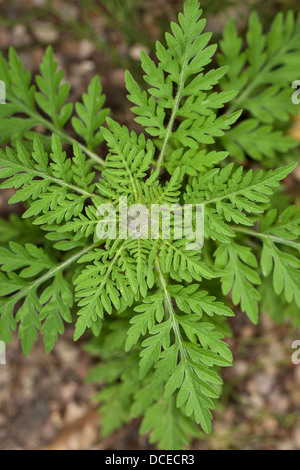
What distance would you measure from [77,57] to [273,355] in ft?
11.2

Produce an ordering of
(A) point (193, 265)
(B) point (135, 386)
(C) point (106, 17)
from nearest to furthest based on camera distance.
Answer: (A) point (193, 265) → (B) point (135, 386) → (C) point (106, 17)

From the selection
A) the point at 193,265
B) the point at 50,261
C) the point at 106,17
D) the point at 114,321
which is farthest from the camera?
the point at 106,17

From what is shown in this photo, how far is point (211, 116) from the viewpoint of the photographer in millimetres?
2244

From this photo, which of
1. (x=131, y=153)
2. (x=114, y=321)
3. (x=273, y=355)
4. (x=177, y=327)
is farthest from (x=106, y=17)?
(x=273, y=355)

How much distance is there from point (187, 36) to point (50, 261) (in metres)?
1.45

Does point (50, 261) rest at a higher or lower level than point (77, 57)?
lower

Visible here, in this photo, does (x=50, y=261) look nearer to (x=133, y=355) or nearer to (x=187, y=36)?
(x=133, y=355)

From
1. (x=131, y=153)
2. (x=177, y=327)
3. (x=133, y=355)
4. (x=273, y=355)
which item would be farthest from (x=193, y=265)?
(x=273, y=355)

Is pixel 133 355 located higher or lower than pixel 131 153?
lower

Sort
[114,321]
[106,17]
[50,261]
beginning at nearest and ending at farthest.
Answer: [50,261] < [114,321] < [106,17]

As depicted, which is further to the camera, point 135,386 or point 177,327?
point 135,386

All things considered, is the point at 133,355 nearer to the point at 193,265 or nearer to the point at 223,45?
the point at 193,265

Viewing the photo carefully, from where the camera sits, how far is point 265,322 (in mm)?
4113

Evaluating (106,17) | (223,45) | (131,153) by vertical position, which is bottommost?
(131,153)
